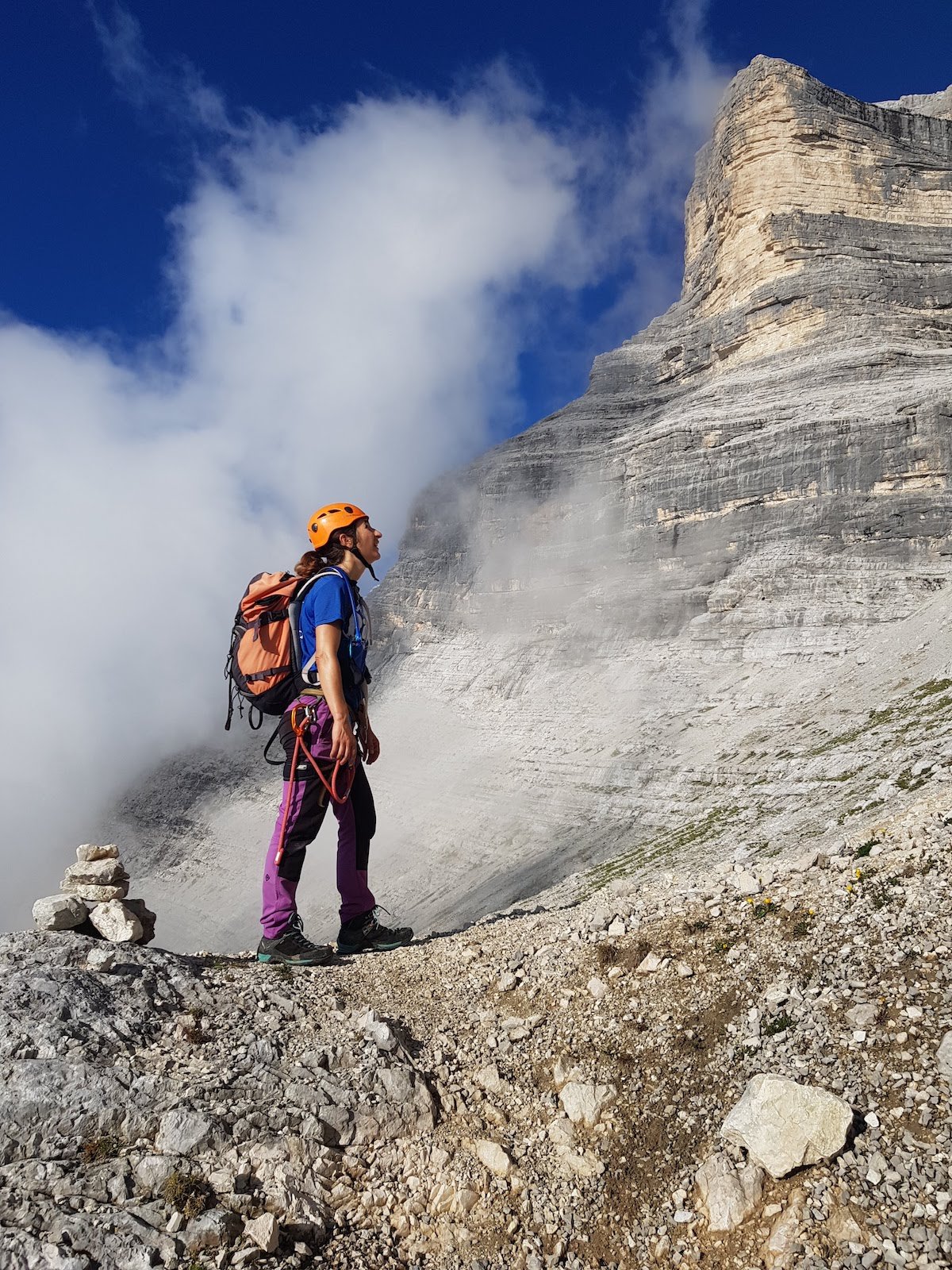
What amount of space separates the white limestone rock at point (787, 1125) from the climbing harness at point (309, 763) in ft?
11.6

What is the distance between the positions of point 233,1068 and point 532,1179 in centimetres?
157

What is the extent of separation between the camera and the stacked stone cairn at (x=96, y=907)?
5.53 metres

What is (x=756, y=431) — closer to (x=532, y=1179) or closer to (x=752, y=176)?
(x=752, y=176)

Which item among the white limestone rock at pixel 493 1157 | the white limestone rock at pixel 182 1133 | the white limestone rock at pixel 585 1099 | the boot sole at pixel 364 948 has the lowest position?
the boot sole at pixel 364 948

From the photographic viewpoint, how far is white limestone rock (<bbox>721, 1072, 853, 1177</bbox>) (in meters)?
2.93

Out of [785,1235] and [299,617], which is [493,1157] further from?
[299,617]

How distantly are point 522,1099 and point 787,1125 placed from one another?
4.44 feet

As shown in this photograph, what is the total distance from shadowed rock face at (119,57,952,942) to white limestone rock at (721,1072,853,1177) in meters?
7.10

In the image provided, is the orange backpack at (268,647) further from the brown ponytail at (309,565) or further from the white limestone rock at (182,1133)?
the white limestone rock at (182,1133)

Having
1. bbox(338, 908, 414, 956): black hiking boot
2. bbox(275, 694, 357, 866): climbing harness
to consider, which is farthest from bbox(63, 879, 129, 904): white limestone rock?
bbox(338, 908, 414, 956): black hiking boot

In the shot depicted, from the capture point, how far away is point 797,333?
4303cm

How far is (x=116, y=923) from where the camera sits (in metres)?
5.75

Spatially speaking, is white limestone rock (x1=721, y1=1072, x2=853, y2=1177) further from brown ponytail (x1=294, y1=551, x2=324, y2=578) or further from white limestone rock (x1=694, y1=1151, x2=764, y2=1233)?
brown ponytail (x1=294, y1=551, x2=324, y2=578)

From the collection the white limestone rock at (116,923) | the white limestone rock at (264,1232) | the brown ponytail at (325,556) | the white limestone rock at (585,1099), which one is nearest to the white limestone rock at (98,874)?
the white limestone rock at (116,923)
